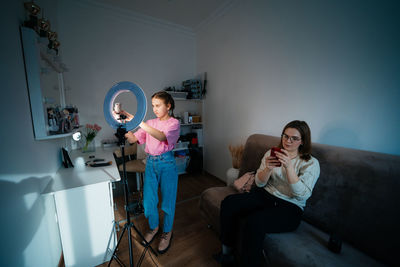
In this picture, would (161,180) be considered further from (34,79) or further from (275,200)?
(34,79)

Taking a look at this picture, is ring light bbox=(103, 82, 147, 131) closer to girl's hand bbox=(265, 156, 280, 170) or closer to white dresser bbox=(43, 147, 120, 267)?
white dresser bbox=(43, 147, 120, 267)

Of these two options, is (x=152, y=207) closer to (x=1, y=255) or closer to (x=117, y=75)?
(x=1, y=255)

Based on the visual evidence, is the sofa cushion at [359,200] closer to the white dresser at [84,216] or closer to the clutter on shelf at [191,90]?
the white dresser at [84,216]

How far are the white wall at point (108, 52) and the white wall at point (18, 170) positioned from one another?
4.99ft

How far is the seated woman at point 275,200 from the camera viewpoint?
3.76 ft

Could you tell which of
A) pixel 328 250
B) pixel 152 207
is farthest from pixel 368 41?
pixel 152 207

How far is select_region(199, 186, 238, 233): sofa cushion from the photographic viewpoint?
5.33ft

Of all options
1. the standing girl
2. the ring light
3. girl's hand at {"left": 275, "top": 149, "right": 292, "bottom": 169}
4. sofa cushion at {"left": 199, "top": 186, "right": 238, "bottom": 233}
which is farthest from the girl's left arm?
girl's hand at {"left": 275, "top": 149, "right": 292, "bottom": 169}

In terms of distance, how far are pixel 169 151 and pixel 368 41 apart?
1903 mm

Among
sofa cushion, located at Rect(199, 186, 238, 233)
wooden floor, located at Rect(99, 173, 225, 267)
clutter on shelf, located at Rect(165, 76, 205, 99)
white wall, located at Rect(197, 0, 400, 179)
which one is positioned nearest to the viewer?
white wall, located at Rect(197, 0, 400, 179)

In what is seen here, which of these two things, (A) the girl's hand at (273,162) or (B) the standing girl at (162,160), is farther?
(B) the standing girl at (162,160)

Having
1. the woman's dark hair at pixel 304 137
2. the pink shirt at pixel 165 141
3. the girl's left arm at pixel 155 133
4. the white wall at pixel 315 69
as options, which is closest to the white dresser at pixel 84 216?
the pink shirt at pixel 165 141

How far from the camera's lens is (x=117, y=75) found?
9.42 ft

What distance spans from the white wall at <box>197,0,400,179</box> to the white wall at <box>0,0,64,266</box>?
234cm
